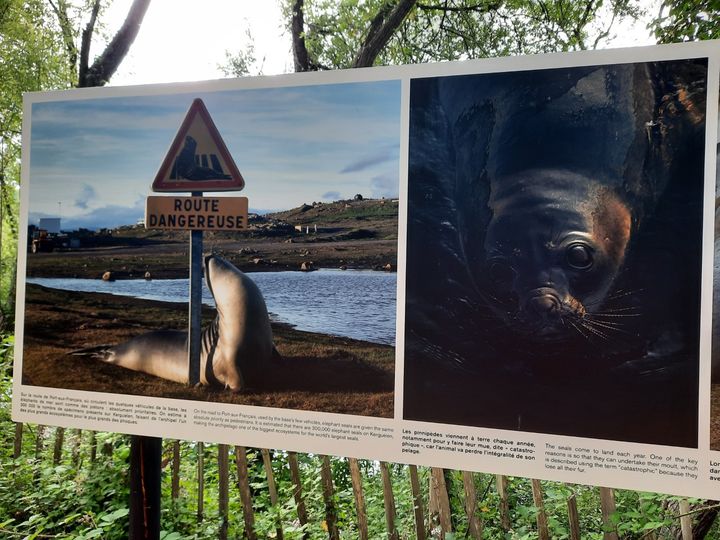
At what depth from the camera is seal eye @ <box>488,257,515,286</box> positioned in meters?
1.99

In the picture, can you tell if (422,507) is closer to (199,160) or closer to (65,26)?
(199,160)

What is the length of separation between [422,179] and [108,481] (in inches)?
115

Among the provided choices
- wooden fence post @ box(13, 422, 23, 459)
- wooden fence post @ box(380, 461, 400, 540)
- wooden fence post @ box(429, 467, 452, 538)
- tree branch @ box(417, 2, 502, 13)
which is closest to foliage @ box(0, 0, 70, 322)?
tree branch @ box(417, 2, 502, 13)

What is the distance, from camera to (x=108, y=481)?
366 cm

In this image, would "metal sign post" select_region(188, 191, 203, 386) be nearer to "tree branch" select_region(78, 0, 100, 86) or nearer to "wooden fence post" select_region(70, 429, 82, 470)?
"wooden fence post" select_region(70, 429, 82, 470)

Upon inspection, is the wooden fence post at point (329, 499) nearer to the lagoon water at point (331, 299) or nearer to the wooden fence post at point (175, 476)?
the wooden fence post at point (175, 476)

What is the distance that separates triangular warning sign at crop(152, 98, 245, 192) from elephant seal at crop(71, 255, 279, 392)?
1.04 ft

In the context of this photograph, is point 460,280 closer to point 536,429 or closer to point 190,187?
point 536,429

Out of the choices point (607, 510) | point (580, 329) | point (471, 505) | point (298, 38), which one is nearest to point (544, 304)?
point (580, 329)

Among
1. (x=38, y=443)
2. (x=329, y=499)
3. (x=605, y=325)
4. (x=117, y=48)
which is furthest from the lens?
(x=117, y=48)

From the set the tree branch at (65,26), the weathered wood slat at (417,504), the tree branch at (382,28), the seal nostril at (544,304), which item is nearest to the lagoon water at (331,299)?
the seal nostril at (544,304)

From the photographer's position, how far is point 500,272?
200 centimetres

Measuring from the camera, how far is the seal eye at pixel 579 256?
6.29 ft

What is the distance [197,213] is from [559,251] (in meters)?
1.45
